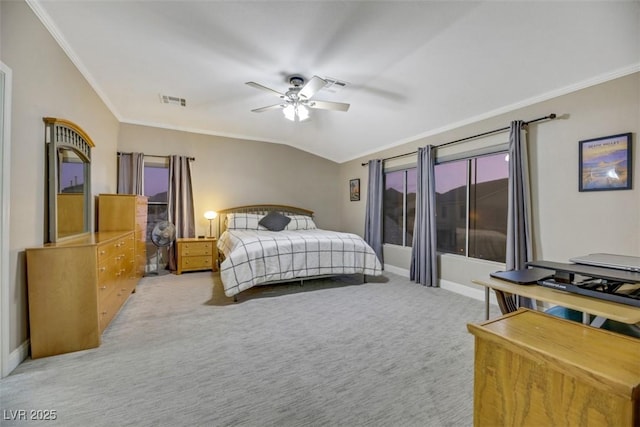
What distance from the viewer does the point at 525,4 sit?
201 centimetres

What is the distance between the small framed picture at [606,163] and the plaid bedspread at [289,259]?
8.31ft

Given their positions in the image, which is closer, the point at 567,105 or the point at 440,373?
the point at 440,373

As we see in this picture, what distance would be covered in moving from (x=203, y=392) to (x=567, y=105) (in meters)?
3.96

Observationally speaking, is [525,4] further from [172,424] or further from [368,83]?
[172,424]

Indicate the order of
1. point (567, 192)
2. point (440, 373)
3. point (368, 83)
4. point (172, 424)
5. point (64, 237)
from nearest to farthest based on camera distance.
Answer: point (172, 424)
point (440, 373)
point (64, 237)
point (567, 192)
point (368, 83)

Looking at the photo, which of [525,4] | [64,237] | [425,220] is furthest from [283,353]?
[525,4]

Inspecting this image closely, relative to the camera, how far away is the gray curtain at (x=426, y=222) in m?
4.04

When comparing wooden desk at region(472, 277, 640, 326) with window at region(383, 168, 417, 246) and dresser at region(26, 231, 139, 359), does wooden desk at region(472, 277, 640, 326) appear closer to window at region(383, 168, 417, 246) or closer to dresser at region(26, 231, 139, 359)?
dresser at region(26, 231, 139, 359)

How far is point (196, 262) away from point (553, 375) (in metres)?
4.94

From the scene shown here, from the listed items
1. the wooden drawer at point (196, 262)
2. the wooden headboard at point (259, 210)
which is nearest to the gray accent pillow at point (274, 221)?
the wooden headboard at point (259, 210)

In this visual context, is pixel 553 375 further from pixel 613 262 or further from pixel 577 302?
pixel 613 262

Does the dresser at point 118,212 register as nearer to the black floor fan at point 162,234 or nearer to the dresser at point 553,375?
the black floor fan at point 162,234

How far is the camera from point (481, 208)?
3.91 metres

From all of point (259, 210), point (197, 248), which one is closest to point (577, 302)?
point (197, 248)
